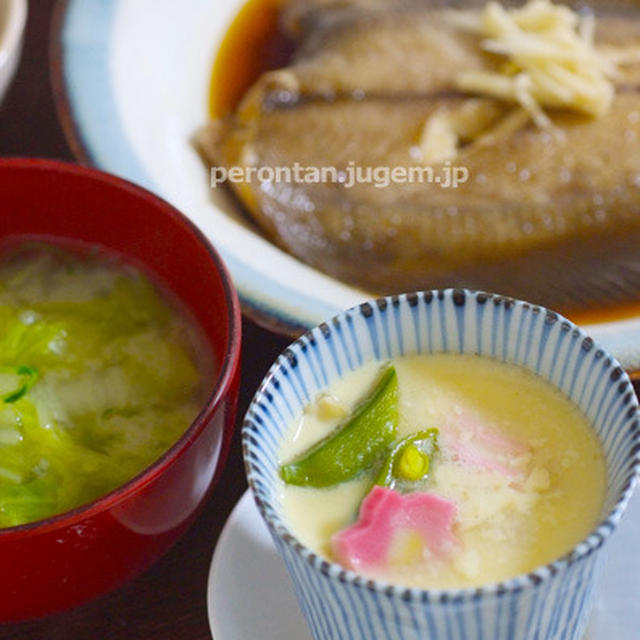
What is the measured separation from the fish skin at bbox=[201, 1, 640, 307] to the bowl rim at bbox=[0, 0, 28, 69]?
0.42 meters

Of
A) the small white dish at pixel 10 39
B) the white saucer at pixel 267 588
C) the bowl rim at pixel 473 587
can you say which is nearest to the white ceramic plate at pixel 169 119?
the small white dish at pixel 10 39

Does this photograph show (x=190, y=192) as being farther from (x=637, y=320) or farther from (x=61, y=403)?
(x=637, y=320)

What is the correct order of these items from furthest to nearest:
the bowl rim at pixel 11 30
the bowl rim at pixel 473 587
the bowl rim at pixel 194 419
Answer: the bowl rim at pixel 11 30 < the bowl rim at pixel 194 419 < the bowl rim at pixel 473 587

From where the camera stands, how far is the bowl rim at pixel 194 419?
2.97ft

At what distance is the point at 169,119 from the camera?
1863mm

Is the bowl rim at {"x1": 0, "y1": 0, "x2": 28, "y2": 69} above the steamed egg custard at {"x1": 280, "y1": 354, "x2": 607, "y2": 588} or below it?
above

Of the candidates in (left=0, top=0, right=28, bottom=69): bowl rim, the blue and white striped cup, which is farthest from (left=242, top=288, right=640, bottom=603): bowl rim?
(left=0, top=0, right=28, bottom=69): bowl rim

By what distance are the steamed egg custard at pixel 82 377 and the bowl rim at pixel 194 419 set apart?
0.06 meters

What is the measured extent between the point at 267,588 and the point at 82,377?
0.33 metres

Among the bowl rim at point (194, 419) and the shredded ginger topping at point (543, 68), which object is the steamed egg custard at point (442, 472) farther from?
the shredded ginger topping at point (543, 68)

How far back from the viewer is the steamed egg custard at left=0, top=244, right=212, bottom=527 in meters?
1.04

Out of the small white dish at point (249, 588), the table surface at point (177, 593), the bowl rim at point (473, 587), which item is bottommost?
the table surface at point (177, 593)

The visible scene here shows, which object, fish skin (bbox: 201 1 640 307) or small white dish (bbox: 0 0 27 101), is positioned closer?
small white dish (bbox: 0 0 27 101)

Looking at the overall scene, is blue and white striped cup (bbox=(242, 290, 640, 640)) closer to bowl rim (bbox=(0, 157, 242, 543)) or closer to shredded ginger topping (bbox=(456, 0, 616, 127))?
bowl rim (bbox=(0, 157, 242, 543))
